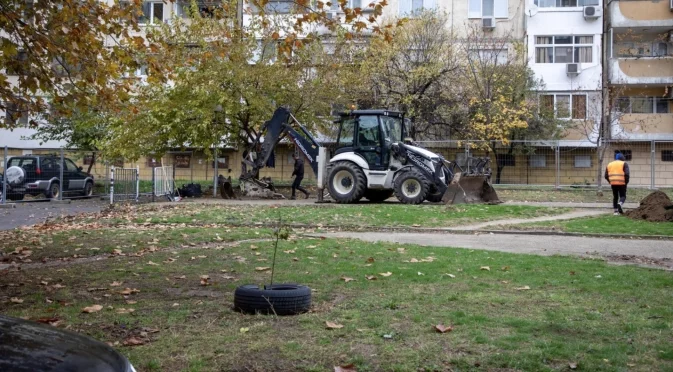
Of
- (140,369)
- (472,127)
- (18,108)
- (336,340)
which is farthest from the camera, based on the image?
(472,127)

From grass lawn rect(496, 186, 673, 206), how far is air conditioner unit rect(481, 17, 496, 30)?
12.4m

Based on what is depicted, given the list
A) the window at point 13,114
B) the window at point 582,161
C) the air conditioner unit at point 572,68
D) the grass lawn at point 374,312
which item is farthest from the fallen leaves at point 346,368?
the air conditioner unit at point 572,68

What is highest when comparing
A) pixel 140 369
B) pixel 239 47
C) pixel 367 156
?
pixel 239 47

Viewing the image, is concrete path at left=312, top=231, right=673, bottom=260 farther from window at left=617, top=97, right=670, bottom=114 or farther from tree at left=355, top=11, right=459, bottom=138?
window at left=617, top=97, right=670, bottom=114

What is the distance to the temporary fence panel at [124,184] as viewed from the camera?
2789cm

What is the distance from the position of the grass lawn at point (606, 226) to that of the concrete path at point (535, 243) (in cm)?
122

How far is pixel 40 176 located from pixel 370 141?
13.0 meters

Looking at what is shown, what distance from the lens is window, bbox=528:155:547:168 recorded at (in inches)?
1502

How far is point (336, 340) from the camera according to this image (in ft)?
21.8

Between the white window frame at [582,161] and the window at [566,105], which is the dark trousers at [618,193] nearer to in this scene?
the white window frame at [582,161]

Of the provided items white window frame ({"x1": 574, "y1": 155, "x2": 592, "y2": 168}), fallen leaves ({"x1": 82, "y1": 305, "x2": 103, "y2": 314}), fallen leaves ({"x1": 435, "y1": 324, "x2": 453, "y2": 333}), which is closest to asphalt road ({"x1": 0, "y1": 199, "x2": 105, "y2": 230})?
fallen leaves ({"x1": 82, "y1": 305, "x2": 103, "y2": 314})

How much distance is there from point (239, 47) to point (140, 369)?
27.3m

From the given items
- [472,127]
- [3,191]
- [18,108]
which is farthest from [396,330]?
[472,127]

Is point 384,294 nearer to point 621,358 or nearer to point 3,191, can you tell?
point 621,358
